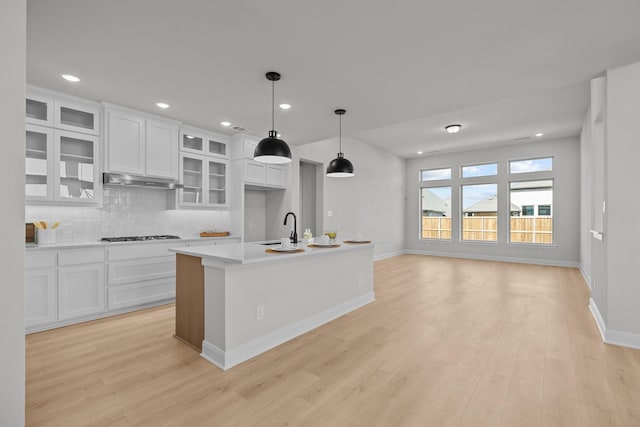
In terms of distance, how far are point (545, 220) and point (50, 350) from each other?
9339 mm

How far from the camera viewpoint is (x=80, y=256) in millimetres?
3369

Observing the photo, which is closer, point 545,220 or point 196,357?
point 196,357

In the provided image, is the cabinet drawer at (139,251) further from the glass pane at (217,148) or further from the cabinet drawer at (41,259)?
the glass pane at (217,148)

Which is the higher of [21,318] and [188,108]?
[188,108]

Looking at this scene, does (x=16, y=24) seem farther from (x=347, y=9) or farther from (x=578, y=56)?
(x=578, y=56)

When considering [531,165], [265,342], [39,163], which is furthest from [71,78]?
[531,165]

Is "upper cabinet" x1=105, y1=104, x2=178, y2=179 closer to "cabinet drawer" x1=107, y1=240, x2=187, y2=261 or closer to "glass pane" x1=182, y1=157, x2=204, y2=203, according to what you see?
"glass pane" x1=182, y1=157, x2=204, y2=203

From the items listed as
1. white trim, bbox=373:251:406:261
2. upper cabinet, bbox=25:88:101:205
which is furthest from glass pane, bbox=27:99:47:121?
white trim, bbox=373:251:406:261

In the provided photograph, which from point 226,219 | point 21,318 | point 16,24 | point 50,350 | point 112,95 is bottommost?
point 50,350

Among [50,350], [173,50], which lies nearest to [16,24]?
[173,50]

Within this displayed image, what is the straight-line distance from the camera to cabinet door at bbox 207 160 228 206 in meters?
4.99

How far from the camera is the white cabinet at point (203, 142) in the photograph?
4621 mm

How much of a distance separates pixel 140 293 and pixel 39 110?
237cm

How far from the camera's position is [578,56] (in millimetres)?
2730
